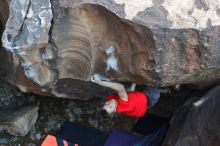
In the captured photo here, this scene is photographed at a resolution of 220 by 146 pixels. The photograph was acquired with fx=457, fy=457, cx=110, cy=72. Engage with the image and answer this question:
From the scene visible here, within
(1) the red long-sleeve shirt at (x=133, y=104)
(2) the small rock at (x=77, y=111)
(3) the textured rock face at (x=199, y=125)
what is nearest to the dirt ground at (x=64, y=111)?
(2) the small rock at (x=77, y=111)

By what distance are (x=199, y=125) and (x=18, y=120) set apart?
0.86 metres

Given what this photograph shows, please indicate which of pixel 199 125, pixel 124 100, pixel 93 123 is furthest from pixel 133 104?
pixel 93 123

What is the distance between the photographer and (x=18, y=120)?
2.19m

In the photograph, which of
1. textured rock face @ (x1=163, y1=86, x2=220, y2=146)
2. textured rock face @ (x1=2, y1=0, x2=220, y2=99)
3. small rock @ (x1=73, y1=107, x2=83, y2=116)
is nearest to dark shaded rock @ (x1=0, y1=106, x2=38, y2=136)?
small rock @ (x1=73, y1=107, x2=83, y2=116)

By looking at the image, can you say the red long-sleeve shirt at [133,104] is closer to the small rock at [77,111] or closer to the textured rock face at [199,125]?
the textured rock face at [199,125]

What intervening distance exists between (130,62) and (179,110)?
1.74ft

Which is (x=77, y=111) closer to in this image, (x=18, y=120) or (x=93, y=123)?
(x=93, y=123)

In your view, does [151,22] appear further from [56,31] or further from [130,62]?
[56,31]

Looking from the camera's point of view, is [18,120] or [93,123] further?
[93,123]

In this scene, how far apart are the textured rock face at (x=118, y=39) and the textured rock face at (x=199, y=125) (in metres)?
0.14

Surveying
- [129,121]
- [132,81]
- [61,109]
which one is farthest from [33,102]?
[132,81]

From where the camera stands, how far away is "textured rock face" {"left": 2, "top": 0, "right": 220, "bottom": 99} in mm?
1538

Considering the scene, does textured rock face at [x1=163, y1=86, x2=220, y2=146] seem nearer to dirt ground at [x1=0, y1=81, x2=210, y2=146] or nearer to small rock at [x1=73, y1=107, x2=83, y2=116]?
dirt ground at [x1=0, y1=81, x2=210, y2=146]

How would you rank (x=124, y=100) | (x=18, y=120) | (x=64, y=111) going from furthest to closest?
1. (x=64, y=111)
2. (x=18, y=120)
3. (x=124, y=100)
